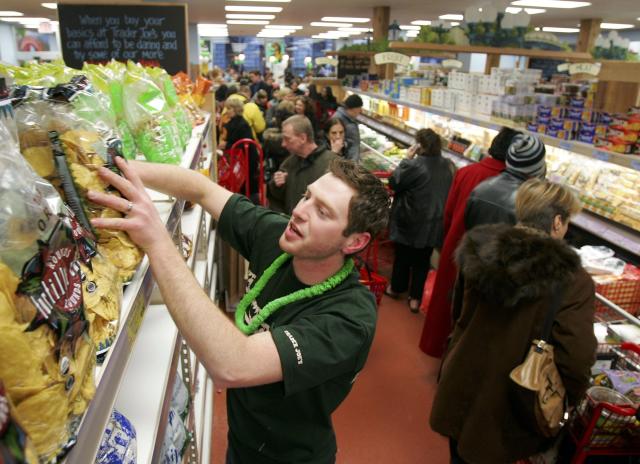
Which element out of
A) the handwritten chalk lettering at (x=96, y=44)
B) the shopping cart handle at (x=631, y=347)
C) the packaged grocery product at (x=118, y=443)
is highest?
the handwritten chalk lettering at (x=96, y=44)

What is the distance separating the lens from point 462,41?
20.0ft

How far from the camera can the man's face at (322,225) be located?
1.50m

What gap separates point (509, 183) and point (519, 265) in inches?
51.1

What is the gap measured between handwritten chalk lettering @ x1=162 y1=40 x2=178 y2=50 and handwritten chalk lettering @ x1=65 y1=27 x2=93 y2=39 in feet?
1.81

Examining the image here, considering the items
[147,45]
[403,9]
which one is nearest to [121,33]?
[147,45]

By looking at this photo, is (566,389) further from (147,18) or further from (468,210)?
(147,18)

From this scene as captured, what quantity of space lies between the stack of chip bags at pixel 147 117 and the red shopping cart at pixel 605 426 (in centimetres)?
226

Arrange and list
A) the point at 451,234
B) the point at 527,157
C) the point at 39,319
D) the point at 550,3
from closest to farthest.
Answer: the point at 39,319, the point at 527,157, the point at 451,234, the point at 550,3

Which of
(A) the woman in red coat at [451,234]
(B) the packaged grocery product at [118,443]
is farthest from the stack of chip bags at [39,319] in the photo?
(A) the woman in red coat at [451,234]

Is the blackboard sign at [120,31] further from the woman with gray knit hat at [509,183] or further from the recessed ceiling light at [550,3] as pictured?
the recessed ceiling light at [550,3]

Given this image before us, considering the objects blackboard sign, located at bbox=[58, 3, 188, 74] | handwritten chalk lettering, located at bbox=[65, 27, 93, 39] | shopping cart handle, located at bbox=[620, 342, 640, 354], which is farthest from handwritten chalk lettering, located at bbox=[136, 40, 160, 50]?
shopping cart handle, located at bbox=[620, 342, 640, 354]

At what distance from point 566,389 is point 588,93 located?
3136 millimetres

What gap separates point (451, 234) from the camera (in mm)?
3682

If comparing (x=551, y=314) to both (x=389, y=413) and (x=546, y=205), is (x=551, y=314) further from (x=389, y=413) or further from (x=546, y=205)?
(x=389, y=413)
